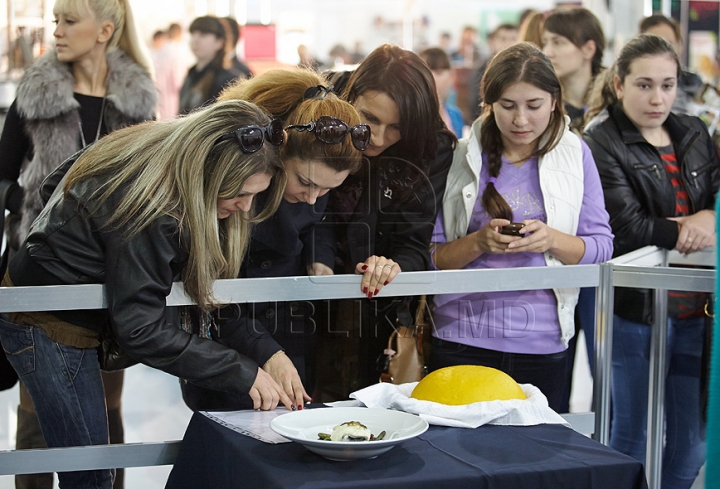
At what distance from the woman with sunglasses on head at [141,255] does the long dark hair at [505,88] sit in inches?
25.3

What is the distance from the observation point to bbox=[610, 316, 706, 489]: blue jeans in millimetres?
2133

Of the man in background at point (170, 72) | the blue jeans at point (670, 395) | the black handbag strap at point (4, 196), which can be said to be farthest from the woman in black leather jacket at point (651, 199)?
the man in background at point (170, 72)

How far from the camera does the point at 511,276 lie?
203 centimetres

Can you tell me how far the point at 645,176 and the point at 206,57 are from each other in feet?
13.0

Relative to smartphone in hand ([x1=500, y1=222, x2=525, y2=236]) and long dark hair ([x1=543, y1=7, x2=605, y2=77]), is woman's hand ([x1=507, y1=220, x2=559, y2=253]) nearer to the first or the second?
smartphone in hand ([x1=500, y1=222, x2=525, y2=236])

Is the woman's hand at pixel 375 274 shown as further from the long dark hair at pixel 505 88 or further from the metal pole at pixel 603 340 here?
the metal pole at pixel 603 340

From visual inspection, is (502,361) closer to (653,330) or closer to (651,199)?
(653,330)

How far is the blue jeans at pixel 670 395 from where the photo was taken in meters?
2.13

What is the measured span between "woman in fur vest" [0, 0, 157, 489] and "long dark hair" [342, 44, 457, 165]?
Answer: 2.72 ft

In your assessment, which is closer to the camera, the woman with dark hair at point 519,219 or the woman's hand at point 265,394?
the woman's hand at point 265,394

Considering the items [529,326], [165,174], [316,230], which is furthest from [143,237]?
[529,326]

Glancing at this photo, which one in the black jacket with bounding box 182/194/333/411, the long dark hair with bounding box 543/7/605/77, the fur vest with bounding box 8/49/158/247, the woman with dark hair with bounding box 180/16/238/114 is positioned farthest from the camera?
the woman with dark hair with bounding box 180/16/238/114

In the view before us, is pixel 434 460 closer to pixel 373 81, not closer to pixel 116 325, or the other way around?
pixel 116 325

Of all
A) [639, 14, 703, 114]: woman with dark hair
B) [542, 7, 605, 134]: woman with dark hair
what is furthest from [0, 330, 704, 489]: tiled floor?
[639, 14, 703, 114]: woman with dark hair
